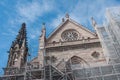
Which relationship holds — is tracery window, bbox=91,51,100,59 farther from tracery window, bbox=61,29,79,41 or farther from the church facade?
tracery window, bbox=61,29,79,41

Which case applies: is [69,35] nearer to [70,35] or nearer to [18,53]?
[70,35]

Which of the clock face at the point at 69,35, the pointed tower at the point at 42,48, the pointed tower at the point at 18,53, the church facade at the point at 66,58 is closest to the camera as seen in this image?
the church facade at the point at 66,58

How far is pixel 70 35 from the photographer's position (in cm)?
2366

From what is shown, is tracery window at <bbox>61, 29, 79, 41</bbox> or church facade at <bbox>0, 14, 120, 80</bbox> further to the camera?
tracery window at <bbox>61, 29, 79, 41</bbox>

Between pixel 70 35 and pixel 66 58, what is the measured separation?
3.70 meters

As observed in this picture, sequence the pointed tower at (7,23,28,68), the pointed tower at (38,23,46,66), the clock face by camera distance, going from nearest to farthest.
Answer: the pointed tower at (38,23,46,66) → the pointed tower at (7,23,28,68) → the clock face

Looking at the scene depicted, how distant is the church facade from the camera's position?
1633 cm

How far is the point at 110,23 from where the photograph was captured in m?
20.3

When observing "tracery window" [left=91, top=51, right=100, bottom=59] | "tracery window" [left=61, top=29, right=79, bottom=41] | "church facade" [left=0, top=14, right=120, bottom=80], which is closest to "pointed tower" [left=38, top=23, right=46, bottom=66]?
"church facade" [left=0, top=14, right=120, bottom=80]

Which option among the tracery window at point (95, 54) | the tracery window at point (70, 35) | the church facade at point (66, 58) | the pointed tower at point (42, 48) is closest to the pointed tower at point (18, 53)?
the church facade at point (66, 58)

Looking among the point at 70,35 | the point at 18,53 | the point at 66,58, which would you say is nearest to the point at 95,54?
the point at 66,58

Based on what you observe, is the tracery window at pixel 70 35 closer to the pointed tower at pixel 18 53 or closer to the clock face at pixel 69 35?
the clock face at pixel 69 35

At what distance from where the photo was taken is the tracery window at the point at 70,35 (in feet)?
76.0

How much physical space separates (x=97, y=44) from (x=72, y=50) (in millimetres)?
2440
